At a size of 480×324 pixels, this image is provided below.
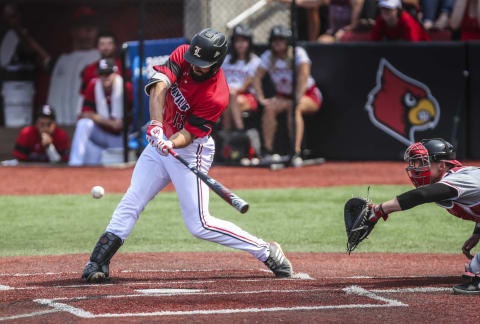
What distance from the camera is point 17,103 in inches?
659

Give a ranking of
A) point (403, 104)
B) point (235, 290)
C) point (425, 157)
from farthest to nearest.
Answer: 1. point (403, 104)
2. point (235, 290)
3. point (425, 157)

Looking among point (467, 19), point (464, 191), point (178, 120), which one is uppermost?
point (467, 19)

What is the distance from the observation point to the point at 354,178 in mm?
12117

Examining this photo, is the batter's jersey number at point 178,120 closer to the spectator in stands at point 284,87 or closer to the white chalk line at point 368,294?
the white chalk line at point 368,294

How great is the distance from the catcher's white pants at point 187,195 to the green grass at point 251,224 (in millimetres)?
1780

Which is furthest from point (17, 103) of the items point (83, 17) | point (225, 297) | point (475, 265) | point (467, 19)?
point (475, 265)

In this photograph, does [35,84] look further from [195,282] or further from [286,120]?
[195,282]

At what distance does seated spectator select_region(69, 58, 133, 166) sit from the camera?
1345 centimetres

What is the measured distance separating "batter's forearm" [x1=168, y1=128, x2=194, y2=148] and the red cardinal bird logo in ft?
26.2

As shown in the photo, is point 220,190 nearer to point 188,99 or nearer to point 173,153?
point 173,153

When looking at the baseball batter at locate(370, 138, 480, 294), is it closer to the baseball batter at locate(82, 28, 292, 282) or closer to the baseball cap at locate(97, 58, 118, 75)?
the baseball batter at locate(82, 28, 292, 282)

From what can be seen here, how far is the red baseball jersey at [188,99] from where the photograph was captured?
238 inches

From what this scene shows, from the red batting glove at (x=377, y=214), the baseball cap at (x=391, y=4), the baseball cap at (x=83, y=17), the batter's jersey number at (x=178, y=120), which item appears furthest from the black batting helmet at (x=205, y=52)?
the baseball cap at (x=83, y=17)

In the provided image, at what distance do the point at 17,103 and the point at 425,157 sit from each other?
12465 mm
